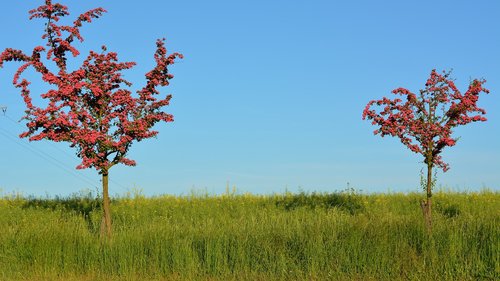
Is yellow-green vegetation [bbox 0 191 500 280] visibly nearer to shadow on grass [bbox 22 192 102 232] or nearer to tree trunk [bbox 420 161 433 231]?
tree trunk [bbox 420 161 433 231]

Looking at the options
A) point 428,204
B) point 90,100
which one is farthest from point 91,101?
point 428,204

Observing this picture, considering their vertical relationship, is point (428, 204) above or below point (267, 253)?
above

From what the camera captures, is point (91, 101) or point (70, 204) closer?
point (91, 101)

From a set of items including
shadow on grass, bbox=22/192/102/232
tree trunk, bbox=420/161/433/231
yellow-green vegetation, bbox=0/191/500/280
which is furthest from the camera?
shadow on grass, bbox=22/192/102/232

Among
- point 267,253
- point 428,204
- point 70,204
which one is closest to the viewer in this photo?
point 267,253

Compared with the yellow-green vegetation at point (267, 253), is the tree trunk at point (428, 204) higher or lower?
higher

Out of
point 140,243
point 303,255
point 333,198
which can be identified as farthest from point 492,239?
point 333,198

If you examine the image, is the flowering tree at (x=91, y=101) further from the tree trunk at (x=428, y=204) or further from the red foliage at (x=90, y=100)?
the tree trunk at (x=428, y=204)

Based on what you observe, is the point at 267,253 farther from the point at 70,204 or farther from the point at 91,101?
the point at 70,204

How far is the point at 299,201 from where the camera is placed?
2592 cm

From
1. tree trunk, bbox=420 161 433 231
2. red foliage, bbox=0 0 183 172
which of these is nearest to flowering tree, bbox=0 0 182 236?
red foliage, bbox=0 0 183 172

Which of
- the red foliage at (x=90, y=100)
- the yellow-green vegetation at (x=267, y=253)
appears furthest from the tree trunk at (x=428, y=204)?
the red foliage at (x=90, y=100)

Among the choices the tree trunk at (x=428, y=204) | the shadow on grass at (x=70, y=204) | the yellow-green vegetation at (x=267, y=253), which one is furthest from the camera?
the shadow on grass at (x=70, y=204)

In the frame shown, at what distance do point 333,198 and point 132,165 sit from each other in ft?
38.7
